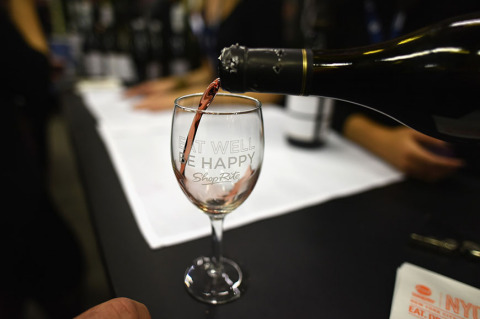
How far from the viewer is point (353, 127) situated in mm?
748

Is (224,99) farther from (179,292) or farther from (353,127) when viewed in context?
(353,127)

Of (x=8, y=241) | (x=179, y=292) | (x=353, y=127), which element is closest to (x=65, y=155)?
(x=8, y=241)

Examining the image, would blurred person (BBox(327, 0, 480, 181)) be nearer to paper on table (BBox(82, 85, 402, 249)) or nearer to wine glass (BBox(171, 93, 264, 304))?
paper on table (BBox(82, 85, 402, 249))

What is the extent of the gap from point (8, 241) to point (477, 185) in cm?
95

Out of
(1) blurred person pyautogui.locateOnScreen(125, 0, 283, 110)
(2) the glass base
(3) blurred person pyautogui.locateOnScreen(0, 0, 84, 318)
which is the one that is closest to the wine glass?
(2) the glass base

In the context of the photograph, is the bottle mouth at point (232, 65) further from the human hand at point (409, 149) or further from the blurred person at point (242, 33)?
the blurred person at point (242, 33)

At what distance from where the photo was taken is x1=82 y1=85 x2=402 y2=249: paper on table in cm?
43

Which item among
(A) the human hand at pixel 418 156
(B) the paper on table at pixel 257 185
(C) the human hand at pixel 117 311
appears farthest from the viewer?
(A) the human hand at pixel 418 156

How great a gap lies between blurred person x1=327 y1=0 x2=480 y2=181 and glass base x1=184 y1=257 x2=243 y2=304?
0.39m

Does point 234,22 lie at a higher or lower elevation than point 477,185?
higher

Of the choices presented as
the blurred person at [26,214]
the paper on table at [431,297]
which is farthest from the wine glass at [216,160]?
the blurred person at [26,214]

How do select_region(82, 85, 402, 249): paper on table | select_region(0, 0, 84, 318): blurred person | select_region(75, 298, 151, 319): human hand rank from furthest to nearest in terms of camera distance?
select_region(0, 0, 84, 318): blurred person, select_region(82, 85, 402, 249): paper on table, select_region(75, 298, 151, 319): human hand

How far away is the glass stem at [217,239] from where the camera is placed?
330 mm

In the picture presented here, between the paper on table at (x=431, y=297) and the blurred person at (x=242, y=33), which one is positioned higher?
the blurred person at (x=242, y=33)
